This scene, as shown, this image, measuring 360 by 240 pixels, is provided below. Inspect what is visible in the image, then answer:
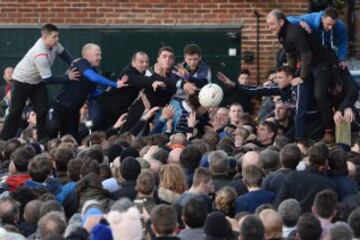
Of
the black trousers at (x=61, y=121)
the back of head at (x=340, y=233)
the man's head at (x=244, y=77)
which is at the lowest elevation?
the black trousers at (x=61, y=121)

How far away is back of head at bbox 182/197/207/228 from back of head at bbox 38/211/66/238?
3.23 feet

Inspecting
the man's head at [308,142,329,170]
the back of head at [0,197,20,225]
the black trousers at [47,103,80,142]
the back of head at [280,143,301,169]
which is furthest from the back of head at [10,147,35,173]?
the black trousers at [47,103,80,142]

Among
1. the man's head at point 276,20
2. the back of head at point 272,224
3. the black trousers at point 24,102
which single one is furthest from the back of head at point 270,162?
the black trousers at point 24,102

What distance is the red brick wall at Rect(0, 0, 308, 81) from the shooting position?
22.2 m

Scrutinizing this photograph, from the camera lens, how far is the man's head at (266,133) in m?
16.7

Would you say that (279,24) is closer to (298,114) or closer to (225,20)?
(298,114)

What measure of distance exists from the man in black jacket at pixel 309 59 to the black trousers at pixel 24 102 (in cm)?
354

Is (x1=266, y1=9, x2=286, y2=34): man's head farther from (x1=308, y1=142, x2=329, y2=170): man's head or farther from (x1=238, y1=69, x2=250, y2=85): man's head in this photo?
(x1=308, y1=142, x2=329, y2=170): man's head

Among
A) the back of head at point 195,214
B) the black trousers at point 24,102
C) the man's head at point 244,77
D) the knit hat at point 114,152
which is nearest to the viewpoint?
the back of head at point 195,214

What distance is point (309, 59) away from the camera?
16.8 meters

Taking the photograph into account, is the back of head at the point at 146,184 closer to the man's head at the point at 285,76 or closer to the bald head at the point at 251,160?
the bald head at the point at 251,160

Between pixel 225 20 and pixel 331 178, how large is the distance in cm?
973

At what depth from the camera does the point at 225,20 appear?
2230 cm

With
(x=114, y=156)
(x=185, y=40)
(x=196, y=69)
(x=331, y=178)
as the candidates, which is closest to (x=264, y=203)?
(x=331, y=178)
